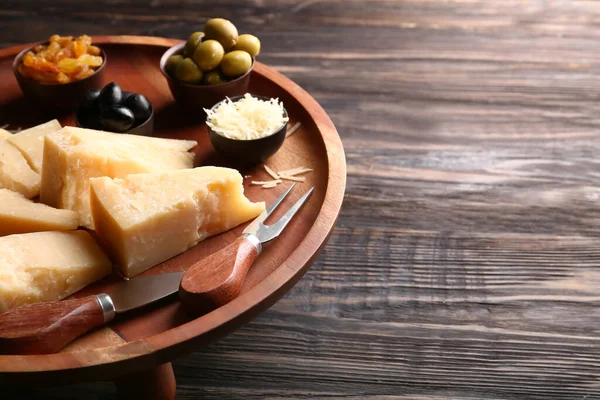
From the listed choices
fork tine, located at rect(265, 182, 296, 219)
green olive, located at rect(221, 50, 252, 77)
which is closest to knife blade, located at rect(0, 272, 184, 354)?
fork tine, located at rect(265, 182, 296, 219)

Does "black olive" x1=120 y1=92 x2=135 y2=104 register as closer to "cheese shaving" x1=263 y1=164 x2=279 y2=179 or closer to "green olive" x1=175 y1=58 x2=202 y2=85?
"green olive" x1=175 y1=58 x2=202 y2=85

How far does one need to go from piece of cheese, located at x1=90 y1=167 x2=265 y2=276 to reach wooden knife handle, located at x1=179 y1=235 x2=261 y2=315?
14cm

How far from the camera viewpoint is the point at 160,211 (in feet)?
5.05

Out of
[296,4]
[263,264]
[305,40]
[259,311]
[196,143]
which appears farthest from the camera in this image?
[296,4]

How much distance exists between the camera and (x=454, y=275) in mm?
2305

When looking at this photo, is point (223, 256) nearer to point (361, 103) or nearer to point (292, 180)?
point (292, 180)

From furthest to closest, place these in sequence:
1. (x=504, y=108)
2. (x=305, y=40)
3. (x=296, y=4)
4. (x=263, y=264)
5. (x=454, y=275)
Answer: (x=296, y=4) → (x=305, y=40) → (x=504, y=108) → (x=454, y=275) → (x=263, y=264)

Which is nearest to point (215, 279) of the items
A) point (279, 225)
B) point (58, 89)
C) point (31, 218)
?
point (279, 225)

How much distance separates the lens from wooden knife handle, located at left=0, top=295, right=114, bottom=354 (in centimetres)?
132

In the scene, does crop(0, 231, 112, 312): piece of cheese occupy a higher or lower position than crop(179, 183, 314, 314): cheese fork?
lower

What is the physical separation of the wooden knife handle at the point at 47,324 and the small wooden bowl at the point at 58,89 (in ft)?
2.87

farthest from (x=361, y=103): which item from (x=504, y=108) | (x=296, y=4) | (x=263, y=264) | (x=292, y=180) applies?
(x=263, y=264)

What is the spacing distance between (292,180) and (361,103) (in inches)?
53.3

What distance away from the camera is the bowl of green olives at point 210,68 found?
2062 mm
